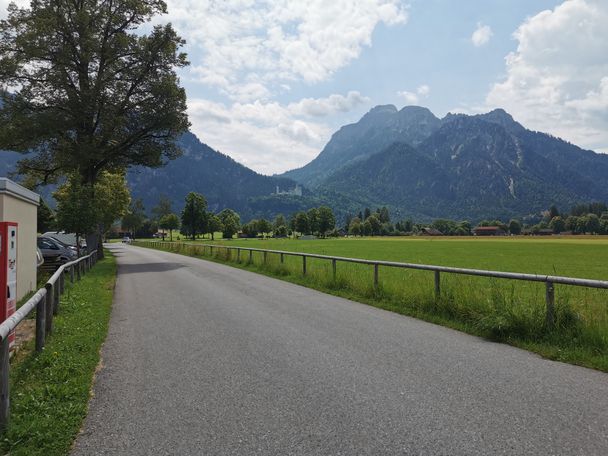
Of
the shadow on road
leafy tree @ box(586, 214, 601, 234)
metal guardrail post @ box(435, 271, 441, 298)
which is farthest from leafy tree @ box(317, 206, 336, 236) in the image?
metal guardrail post @ box(435, 271, 441, 298)

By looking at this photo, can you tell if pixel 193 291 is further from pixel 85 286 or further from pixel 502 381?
pixel 502 381

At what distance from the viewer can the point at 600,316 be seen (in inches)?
252

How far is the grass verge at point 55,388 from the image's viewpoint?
11.3 feet

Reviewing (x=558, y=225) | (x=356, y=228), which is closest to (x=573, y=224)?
(x=558, y=225)

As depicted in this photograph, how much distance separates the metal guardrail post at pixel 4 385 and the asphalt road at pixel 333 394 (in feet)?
2.14

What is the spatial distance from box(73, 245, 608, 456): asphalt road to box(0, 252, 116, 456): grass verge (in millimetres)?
170

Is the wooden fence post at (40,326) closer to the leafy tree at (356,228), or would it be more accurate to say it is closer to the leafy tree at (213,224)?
the leafy tree at (213,224)

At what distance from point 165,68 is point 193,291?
19.3m

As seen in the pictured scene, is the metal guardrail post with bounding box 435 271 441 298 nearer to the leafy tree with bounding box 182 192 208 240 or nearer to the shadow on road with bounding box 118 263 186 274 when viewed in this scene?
the shadow on road with bounding box 118 263 186 274

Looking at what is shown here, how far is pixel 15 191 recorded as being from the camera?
34.9 feet

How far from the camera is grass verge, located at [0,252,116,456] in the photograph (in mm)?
3453

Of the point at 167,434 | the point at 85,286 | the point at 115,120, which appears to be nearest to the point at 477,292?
the point at 167,434

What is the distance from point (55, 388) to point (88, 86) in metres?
24.7

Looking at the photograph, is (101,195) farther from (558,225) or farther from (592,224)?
(558,225)
